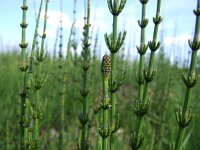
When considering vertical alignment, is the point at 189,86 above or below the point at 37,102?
above

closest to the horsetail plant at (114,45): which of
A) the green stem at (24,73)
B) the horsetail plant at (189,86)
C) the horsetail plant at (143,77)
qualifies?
the horsetail plant at (143,77)

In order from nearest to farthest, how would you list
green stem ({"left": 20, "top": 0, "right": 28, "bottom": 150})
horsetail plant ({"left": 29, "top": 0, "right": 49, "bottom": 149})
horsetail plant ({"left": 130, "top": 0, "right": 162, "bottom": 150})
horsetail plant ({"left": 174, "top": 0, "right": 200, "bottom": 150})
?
horsetail plant ({"left": 174, "top": 0, "right": 200, "bottom": 150}), horsetail plant ({"left": 130, "top": 0, "right": 162, "bottom": 150}), horsetail plant ({"left": 29, "top": 0, "right": 49, "bottom": 149}), green stem ({"left": 20, "top": 0, "right": 28, "bottom": 150})

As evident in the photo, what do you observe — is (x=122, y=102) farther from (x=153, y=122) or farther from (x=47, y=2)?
(x=47, y=2)

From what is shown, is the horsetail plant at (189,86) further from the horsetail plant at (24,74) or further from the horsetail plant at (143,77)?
the horsetail plant at (24,74)

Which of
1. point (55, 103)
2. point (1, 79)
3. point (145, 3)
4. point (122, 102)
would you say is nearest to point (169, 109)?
point (122, 102)

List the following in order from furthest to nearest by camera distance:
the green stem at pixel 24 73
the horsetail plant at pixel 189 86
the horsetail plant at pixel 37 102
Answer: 1. the green stem at pixel 24 73
2. the horsetail plant at pixel 37 102
3. the horsetail plant at pixel 189 86

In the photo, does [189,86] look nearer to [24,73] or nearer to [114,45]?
[114,45]

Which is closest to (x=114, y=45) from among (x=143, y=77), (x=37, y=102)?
(x=143, y=77)

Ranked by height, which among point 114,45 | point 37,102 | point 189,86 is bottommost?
point 37,102

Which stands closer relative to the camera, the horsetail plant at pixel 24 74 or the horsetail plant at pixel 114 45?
the horsetail plant at pixel 114 45

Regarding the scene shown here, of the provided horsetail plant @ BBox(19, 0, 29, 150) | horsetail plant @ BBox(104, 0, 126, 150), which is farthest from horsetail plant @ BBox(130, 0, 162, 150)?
horsetail plant @ BBox(19, 0, 29, 150)

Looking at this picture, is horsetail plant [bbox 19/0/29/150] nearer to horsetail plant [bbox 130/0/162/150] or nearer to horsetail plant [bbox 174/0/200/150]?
horsetail plant [bbox 130/0/162/150]
